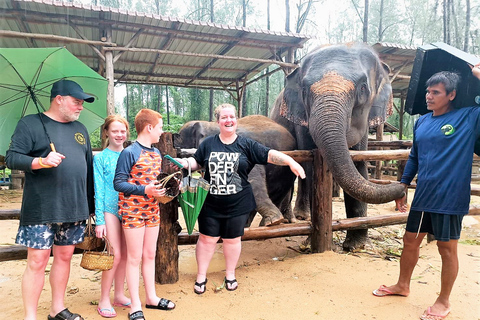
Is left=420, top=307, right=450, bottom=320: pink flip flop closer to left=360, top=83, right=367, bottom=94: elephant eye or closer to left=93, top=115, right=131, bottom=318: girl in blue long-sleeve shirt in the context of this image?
left=93, top=115, right=131, bottom=318: girl in blue long-sleeve shirt

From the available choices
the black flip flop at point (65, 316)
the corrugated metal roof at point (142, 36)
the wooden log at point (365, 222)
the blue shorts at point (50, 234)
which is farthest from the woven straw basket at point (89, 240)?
the corrugated metal roof at point (142, 36)

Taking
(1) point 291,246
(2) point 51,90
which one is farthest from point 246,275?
(2) point 51,90

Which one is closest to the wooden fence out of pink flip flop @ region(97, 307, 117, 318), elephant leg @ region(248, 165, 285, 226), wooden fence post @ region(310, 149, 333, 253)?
wooden fence post @ region(310, 149, 333, 253)

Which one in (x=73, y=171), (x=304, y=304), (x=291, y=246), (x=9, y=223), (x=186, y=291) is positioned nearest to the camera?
(x=73, y=171)

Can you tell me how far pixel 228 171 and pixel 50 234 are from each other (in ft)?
4.48

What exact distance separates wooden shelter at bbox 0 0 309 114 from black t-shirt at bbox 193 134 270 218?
605cm

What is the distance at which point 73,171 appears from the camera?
7.39 ft

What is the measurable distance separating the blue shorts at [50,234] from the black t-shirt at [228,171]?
1.01 meters

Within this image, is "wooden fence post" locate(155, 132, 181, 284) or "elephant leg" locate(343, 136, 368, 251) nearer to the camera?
"wooden fence post" locate(155, 132, 181, 284)

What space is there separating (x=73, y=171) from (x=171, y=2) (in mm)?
41328

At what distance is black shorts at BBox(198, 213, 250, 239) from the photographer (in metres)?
2.88

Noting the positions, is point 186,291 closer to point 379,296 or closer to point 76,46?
point 379,296

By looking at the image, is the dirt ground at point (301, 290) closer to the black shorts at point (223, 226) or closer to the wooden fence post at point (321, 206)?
the wooden fence post at point (321, 206)

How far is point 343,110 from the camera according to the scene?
3781mm
